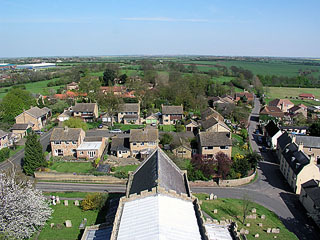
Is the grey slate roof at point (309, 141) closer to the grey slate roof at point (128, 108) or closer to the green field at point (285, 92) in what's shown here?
the grey slate roof at point (128, 108)

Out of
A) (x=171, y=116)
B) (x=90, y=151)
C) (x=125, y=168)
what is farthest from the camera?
(x=171, y=116)

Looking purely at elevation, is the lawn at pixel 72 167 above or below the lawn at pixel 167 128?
below

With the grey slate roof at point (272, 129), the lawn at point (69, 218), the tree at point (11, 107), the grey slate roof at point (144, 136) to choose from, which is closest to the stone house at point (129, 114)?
the grey slate roof at point (144, 136)

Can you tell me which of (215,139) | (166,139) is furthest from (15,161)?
(215,139)

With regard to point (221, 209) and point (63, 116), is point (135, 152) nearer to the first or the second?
point (221, 209)

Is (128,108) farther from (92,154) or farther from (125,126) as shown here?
(92,154)

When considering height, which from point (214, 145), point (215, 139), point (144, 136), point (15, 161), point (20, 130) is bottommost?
point (15, 161)

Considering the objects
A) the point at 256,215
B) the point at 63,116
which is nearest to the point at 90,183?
the point at 256,215
